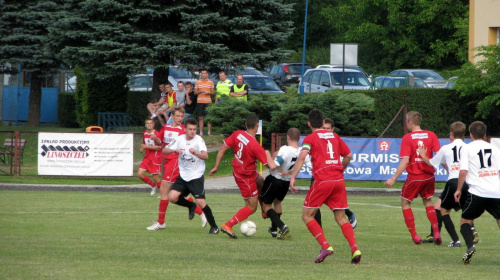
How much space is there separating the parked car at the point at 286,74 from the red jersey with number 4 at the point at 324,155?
1406 inches

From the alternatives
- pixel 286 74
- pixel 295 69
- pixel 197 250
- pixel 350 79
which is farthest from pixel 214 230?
pixel 295 69

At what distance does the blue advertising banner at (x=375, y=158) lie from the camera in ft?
78.7

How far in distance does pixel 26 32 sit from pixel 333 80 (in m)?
13.6

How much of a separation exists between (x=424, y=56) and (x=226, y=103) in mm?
→ 26670

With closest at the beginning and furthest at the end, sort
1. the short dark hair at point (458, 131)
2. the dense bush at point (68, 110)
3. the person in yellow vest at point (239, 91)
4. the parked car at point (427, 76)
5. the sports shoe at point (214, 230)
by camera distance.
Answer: the short dark hair at point (458, 131) → the sports shoe at point (214, 230) → the person in yellow vest at point (239, 91) → the dense bush at point (68, 110) → the parked car at point (427, 76)

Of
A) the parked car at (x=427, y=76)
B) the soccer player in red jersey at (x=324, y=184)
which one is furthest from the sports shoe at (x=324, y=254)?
the parked car at (x=427, y=76)

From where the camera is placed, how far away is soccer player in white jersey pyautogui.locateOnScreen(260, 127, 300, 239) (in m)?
12.9

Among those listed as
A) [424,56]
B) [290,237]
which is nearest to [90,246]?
[290,237]

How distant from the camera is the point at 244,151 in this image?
42.2 feet

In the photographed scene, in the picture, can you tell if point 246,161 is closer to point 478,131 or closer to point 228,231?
point 228,231

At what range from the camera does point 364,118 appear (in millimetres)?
27672

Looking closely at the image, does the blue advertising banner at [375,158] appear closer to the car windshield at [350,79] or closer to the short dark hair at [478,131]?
the car windshield at [350,79]

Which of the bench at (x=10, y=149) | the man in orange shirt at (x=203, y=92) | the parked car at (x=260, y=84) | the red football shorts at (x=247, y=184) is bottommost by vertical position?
the bench at (x=10, y=149)

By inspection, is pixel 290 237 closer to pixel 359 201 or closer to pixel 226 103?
pixel 359 201
